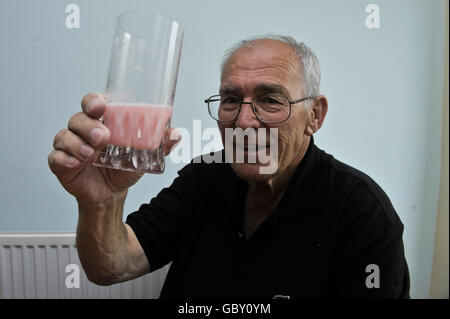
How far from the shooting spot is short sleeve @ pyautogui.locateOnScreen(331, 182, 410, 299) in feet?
2.87

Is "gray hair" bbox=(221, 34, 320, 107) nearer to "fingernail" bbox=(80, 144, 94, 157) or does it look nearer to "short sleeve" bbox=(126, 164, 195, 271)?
"short sleeve" bbox=(126, 164, 195, 271)

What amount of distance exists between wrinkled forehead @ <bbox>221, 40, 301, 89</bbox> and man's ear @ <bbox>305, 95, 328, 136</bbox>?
9 cm

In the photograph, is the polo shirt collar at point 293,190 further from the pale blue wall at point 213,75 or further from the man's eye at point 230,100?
the pale blue wall at point 213,75

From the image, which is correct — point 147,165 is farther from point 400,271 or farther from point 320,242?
point 400,271

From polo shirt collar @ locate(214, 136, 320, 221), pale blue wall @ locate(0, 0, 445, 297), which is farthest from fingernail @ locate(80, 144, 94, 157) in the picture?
pale blue wall @ locate(0, 0, 445, 297)

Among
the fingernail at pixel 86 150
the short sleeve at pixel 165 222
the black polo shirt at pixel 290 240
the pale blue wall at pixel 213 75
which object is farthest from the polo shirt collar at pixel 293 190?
the fingernail at pixel 86 150

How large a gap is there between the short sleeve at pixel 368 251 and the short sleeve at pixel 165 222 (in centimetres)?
47

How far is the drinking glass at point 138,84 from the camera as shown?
24.9 inches

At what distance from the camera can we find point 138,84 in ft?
2.12

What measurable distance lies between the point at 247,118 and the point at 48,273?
1.10m

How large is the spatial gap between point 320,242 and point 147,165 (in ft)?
1.70

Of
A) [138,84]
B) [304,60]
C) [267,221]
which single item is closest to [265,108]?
[304,60]

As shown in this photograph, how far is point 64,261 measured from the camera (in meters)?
Answer: 1.51
